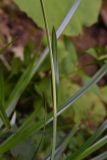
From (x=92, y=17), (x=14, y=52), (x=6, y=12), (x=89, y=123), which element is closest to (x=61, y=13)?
(x=92, y=17)

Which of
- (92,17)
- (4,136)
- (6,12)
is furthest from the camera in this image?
(6,12)

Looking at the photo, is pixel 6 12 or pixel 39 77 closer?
pixel 39 77

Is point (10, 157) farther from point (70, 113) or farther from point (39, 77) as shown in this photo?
point (39, 77)

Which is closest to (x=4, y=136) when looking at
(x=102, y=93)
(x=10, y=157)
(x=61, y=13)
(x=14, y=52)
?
(x=10, y=157)

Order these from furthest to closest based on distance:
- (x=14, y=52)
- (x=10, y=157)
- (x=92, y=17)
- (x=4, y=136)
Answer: (x=14, y=52)
(x=92, y=17)
(x=10, y=157)
(x=4, y=136)

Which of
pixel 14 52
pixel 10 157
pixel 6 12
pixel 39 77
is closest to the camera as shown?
pixel 10 157

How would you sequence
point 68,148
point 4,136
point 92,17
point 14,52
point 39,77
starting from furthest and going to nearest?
point 14,52 < point 39,77 < point 68,148 < point 92,17 < point 4,136

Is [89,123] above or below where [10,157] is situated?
below

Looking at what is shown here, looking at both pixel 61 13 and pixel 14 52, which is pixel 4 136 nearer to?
pixel 61 13

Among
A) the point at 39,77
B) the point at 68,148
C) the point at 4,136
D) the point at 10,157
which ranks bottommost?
the point at 68,148
